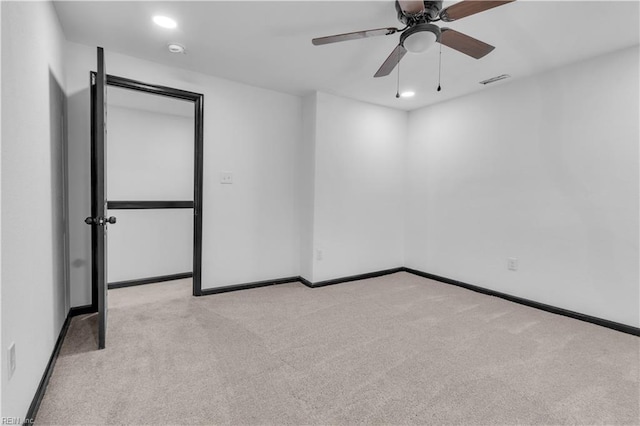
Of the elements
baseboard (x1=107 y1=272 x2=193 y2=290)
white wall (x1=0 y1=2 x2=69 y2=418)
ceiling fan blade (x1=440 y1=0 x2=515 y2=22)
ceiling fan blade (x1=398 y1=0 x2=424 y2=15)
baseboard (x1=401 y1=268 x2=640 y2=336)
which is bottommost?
baseboard (x1=401 y1=268 x2=640 y2=336)

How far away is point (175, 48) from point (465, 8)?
2.15 meters

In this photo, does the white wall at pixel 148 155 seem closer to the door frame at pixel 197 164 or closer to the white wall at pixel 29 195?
the door frame at pixel 197 164

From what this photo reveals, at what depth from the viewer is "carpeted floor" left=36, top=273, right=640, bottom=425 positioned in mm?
1544

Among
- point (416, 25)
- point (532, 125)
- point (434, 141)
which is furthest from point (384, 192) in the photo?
point (416, 25)

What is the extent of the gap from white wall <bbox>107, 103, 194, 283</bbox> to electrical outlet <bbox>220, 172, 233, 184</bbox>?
3.29 feet

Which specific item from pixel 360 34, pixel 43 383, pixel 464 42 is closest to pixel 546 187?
pixel 464 42

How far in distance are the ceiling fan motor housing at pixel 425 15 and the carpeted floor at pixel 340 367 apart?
6.68 feet

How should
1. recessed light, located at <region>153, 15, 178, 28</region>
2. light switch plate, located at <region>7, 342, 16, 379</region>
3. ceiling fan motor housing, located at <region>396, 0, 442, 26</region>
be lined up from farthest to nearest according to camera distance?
recessed light, located at <region>153, 15, 178, 28</region>, ceiling fan motor housing, located at <region>396, 0, 442, 26</region>, light switch plate, located at <region>7, 342, 16, 379</region>

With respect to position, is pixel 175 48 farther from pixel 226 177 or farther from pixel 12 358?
pixel 12 358

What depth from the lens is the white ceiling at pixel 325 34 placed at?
2.03 meters

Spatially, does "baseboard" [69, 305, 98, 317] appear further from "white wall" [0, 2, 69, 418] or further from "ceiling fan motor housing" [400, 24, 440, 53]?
"ceiling fan motor housing" [400, 24, 440, 53]

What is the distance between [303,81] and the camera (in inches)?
130

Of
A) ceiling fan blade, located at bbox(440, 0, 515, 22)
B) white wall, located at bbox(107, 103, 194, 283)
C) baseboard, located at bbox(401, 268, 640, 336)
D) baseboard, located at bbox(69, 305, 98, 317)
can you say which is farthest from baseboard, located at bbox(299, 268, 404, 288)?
ceiling fan blade, located at bbox(440, 0, 515, 22)

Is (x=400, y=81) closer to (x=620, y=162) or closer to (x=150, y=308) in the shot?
(x=620, y=162)
